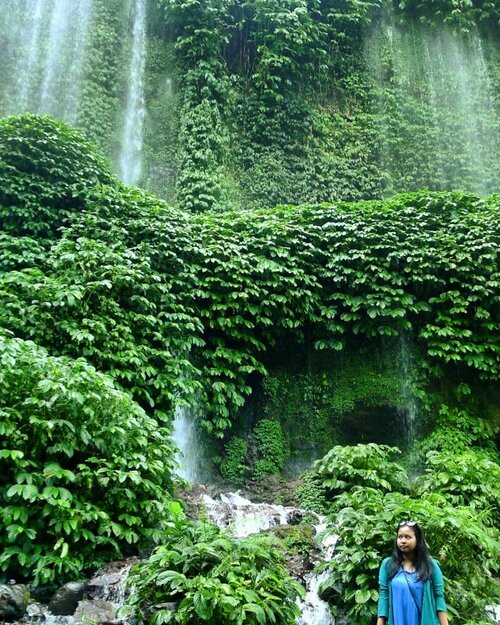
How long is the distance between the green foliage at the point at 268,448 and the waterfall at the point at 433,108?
801 centimetres

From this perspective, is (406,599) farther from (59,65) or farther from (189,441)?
(59,65)

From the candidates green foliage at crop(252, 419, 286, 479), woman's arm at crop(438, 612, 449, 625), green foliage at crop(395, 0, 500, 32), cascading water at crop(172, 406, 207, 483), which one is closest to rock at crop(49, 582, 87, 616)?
woman's arm at crop(438, 612, 449, 625)

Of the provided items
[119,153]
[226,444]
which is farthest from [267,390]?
[119,153]

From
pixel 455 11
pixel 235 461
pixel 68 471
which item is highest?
pixel 455 11

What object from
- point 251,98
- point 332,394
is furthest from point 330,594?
point 251,98

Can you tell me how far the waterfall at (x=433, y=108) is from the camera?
14.8 metres

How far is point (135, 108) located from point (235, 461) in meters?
10.4

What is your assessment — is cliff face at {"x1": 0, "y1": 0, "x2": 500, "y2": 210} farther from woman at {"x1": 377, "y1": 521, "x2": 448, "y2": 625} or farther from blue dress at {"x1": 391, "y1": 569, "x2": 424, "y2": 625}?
blue dress at {"x1": 391, "y1": 569, "x2": 424, "y2": 625}

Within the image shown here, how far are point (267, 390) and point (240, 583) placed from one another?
5.80 meters

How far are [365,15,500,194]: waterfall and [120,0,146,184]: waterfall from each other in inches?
265

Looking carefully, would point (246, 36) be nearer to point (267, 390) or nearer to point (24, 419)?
point (267, 390)

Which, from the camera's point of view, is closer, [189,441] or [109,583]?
[109,583]

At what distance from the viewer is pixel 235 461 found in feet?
29.5

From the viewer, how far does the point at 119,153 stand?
551 inches
